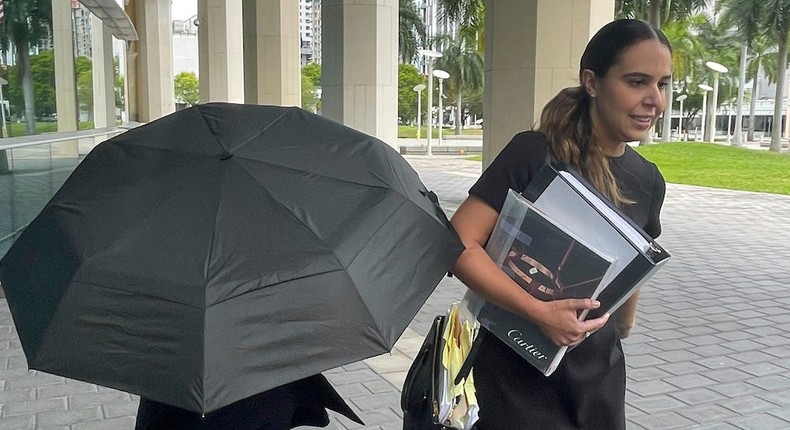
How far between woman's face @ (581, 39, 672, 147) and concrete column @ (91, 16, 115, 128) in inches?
586

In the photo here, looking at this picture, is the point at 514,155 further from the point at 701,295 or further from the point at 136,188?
the point at 701,295

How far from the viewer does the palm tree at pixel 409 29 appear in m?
49.2

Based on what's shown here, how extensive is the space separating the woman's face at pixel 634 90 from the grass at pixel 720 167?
20325 millimetres

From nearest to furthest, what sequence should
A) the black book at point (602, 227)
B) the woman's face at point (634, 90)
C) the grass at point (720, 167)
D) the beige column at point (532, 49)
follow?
1. the black book at point (602, 227)
2. the woman's face at point (634, 90)
3. the beige column at point (532, 49)
4. the grass at point (720, 167)

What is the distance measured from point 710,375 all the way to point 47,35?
31.1 feet

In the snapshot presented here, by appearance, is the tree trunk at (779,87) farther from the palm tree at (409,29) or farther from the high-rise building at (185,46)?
the high-rise building at (185,46)

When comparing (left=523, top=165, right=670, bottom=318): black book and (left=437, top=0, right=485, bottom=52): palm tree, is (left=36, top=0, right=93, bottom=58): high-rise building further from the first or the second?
(left=437, top=0, right=485, bottom=52): palm tree

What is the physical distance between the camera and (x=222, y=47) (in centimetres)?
2250

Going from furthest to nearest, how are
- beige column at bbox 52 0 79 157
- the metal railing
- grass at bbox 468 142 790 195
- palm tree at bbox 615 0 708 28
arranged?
1. palm tree at bbox 615 0 708 28
2. grass at bbox 468 142 790 195
3. beige column at bbox 52 0 79 157
4. the metal railing

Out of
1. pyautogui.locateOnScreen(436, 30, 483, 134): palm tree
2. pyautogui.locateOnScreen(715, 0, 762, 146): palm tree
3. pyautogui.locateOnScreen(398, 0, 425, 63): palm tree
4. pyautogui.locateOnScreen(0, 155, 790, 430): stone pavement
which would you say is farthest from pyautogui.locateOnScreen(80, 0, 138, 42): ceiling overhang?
pyautogui.locateOnScreen(436, 30, 483, 134): palm tree

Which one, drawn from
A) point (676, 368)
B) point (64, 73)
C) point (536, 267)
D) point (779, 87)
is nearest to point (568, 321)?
point (536, 267)

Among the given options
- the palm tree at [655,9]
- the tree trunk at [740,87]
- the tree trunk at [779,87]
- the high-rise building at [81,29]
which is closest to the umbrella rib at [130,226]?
the high-rise building at [81,29]

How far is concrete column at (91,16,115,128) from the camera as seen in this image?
15.9 m

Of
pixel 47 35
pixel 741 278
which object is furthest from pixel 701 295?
pixel 47 35
